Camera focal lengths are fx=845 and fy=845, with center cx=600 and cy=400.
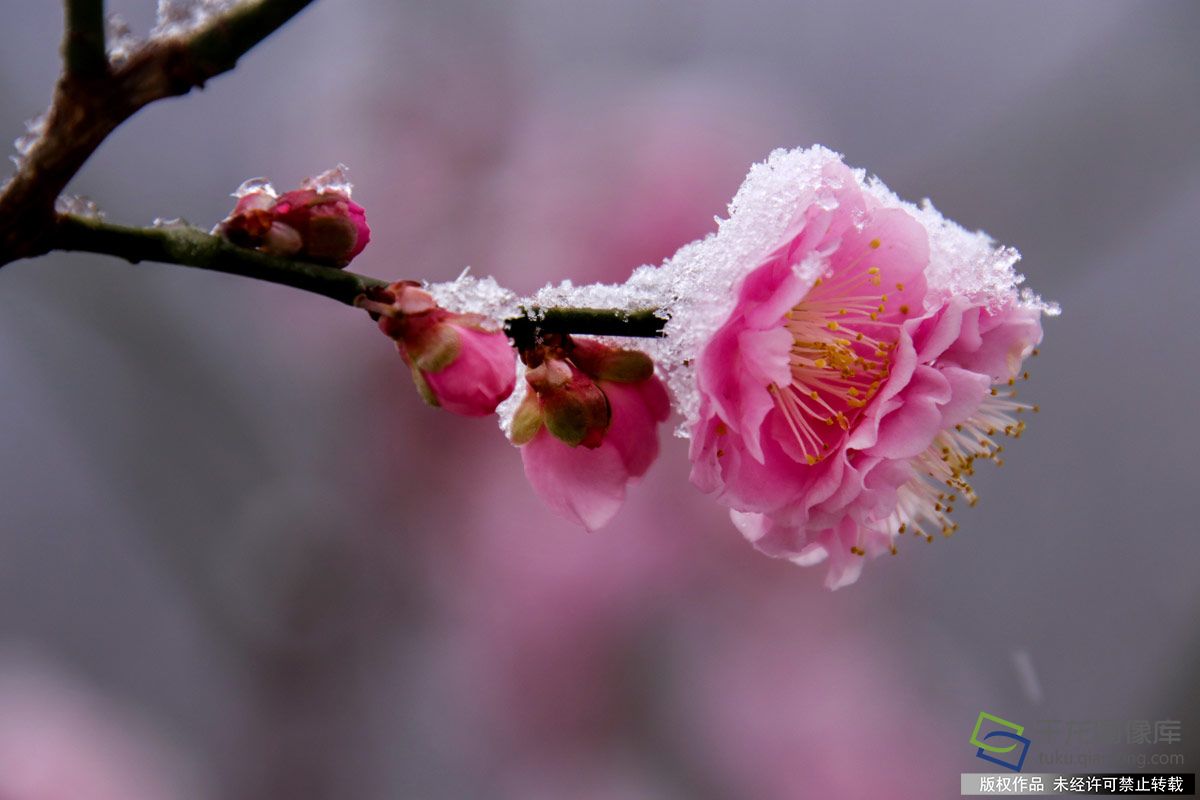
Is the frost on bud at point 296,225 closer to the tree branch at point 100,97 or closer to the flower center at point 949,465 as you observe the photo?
the tree branch at point 100,97

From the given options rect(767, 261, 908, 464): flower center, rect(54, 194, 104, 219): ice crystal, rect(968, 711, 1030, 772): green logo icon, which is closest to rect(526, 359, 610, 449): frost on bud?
rect(767, 261, 908, 464): flower center

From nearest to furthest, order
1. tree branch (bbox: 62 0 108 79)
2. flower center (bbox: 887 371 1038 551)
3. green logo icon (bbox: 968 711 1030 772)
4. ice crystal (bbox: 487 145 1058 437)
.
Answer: tree branch (bbox: 62 0 108 79) → ice crystal (bbox: 487 145 1058 437) → flower center (bbox: 887 371 1038 551) → green logo icon (bbox: 968 711 1030 772)

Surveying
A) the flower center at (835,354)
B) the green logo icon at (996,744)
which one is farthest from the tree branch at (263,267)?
the green logo icon at (996,744)

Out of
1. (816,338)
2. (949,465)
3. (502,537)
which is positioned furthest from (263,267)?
(502,537)

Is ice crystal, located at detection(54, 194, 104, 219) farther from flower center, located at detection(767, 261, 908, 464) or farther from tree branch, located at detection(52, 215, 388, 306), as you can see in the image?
flower center, located at detection(767, 261, 908, 464)

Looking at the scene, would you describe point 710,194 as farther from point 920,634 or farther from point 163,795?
point 163,795

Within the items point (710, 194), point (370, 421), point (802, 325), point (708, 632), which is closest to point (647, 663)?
point (708, 632)
